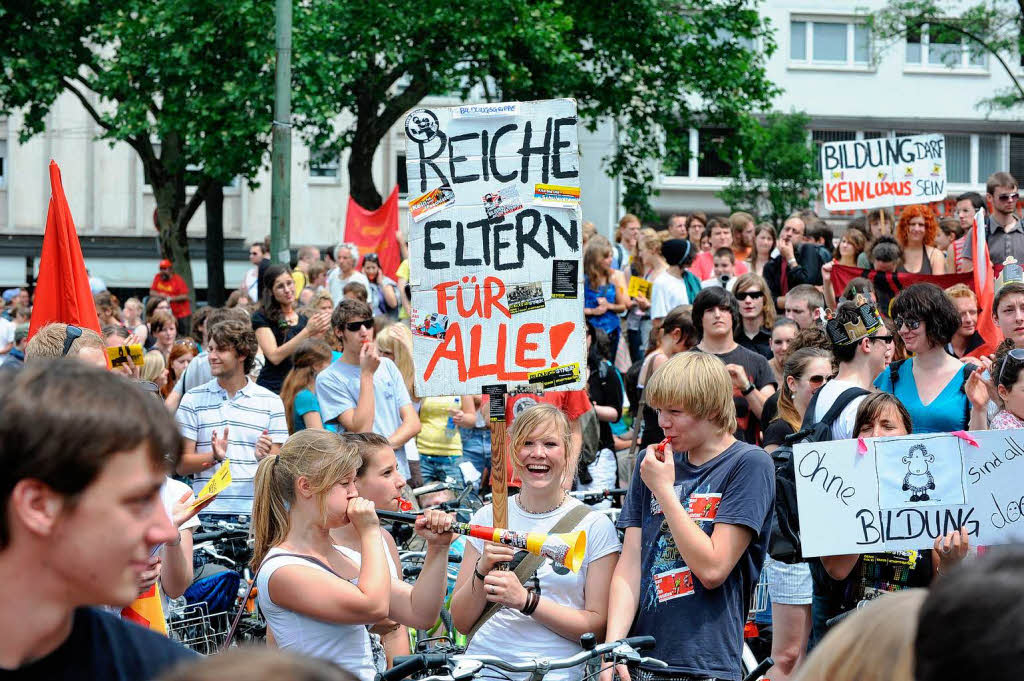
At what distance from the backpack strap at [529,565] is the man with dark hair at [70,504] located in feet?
8.91

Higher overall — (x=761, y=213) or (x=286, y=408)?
(x=761, y=213)

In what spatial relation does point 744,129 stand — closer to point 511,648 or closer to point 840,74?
point 840,74

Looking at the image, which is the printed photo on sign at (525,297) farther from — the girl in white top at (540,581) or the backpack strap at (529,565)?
the backpack strap at (529,565)

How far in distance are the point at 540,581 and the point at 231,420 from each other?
3.38m

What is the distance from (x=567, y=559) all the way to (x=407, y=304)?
1193cm

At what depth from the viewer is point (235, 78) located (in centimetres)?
2059

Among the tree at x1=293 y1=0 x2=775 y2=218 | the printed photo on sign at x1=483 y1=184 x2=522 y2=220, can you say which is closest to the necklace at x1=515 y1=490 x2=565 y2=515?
the printed photo on sign at x1=483 y1=184 x2=522 y2=220

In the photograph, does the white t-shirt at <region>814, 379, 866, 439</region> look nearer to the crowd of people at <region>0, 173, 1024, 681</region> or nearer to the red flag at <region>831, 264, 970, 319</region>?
the crowd of people at <region>0, 173, 1024, 681</region>

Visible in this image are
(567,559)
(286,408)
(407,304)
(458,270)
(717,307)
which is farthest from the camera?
(407,304)

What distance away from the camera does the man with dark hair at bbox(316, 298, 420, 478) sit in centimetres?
865

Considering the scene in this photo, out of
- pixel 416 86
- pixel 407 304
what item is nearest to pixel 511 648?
pixel 407 304

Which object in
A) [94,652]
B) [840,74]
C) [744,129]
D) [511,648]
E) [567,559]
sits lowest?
[511,648]

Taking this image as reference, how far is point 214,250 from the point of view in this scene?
90.6 ft

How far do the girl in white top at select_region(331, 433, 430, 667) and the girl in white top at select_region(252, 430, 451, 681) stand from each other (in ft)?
1.06
